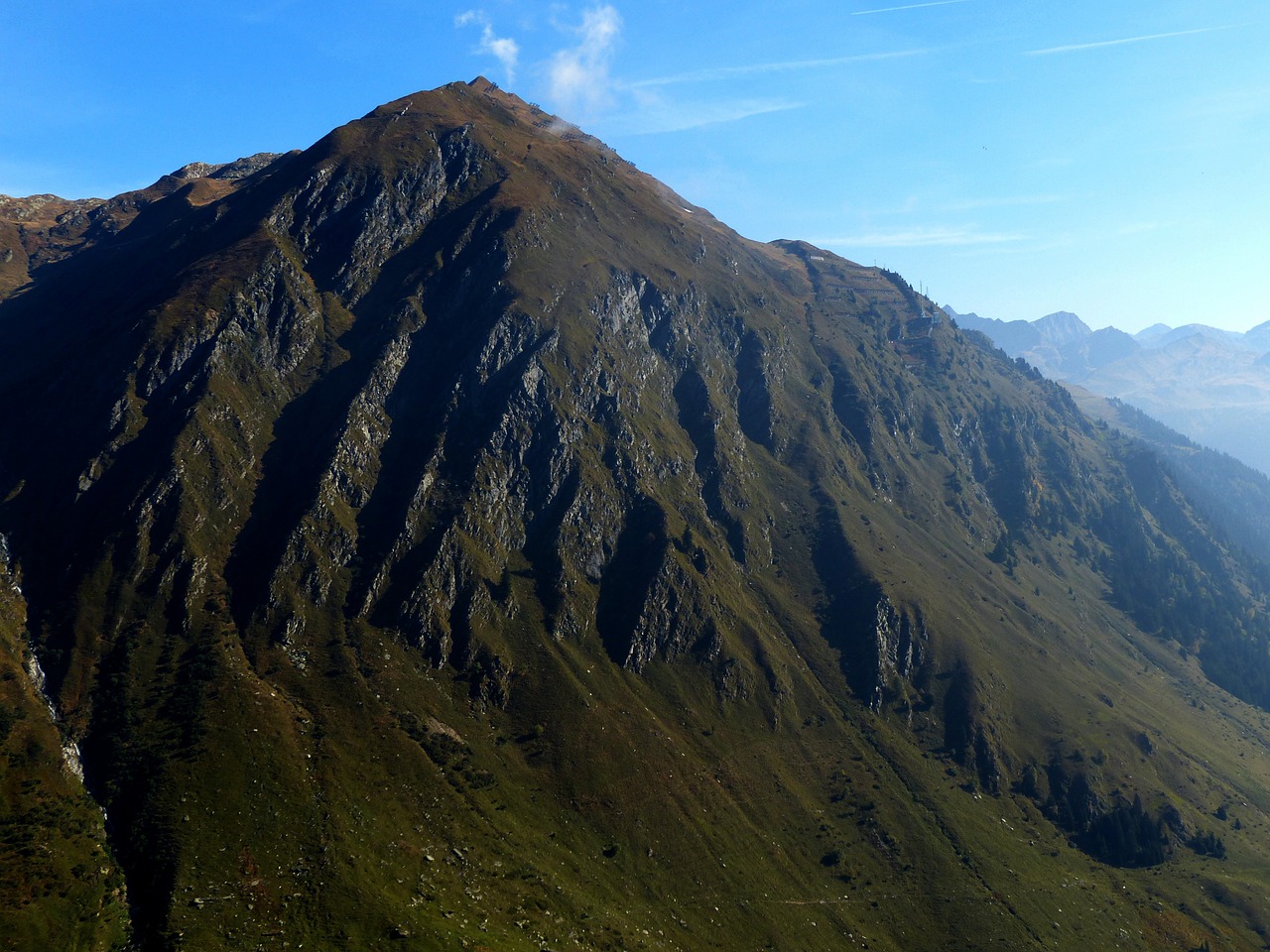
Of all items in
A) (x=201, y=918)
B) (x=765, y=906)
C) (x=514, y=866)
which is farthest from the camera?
(x=765, y=906)

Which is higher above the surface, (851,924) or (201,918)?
(201,918)

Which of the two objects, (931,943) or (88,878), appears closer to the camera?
(88,878)

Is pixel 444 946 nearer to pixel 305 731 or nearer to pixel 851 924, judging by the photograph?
pixel 305 731

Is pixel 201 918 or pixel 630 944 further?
pixel 630 944

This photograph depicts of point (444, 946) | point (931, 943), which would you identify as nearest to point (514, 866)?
point (444, 946)

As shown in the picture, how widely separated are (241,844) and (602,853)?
83.2 m

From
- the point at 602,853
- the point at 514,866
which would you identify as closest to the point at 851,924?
the point at 602,853

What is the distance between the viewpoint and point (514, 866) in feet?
573

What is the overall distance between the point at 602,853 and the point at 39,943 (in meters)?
113

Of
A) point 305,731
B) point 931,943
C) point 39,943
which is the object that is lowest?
point 931,943

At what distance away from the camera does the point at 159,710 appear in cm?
17925

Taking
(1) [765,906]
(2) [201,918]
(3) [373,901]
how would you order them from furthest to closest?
(1) [765,906]
(3) [373,901]
(2) [201,918]

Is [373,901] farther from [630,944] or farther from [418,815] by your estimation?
[630,944]

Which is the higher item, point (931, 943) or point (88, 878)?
point (88, 878)
